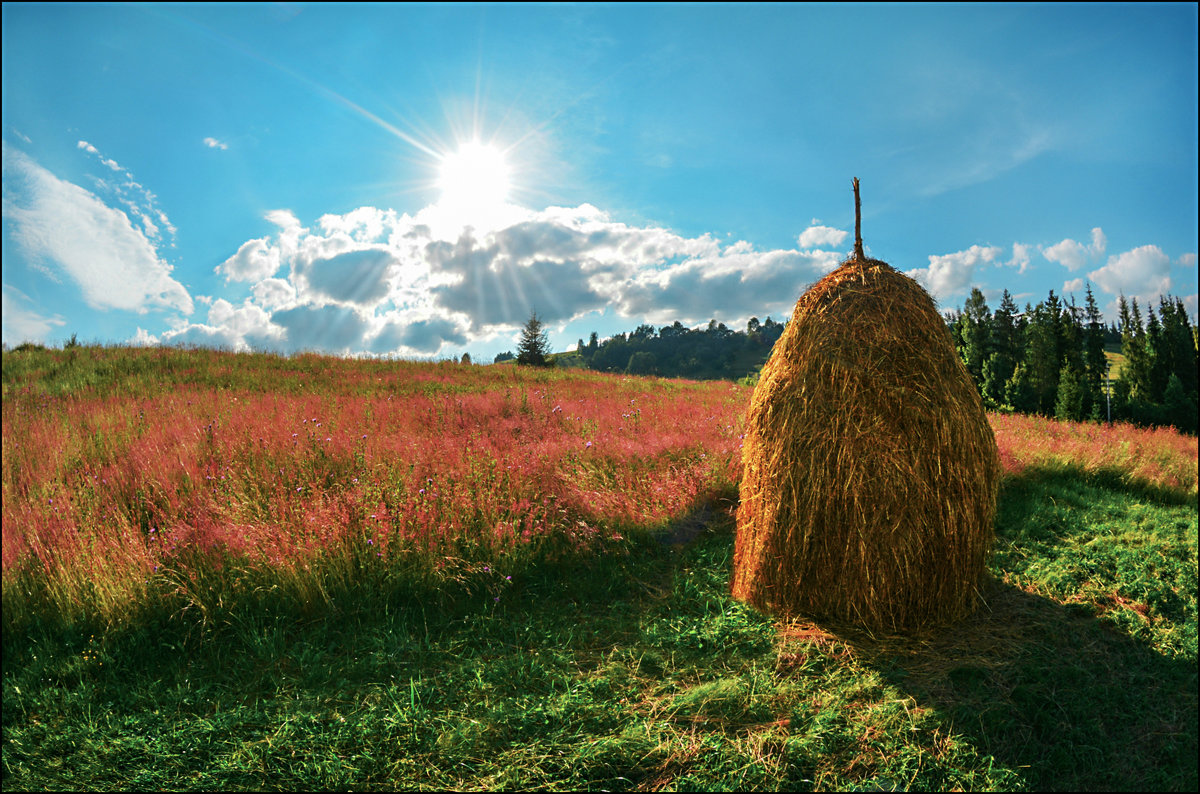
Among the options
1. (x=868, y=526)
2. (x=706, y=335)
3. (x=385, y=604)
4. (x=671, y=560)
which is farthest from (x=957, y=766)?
(x=706, y=335)

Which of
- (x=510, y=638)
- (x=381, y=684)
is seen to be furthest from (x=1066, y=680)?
(x=381, y=684)

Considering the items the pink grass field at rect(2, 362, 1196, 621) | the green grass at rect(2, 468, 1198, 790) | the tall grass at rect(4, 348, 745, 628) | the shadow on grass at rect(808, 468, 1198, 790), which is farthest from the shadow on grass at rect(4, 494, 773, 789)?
the shadow on grass at rect(808, 468, 1198, 790)

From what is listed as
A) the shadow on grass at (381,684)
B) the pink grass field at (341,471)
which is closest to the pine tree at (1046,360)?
the pink grass field at (341,471)

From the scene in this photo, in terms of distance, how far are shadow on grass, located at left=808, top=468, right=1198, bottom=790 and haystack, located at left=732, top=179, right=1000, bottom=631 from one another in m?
0.36

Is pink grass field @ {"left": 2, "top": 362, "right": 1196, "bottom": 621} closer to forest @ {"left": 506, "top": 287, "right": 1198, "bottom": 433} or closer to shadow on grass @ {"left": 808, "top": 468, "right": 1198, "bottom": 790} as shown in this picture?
shadow on grass @ {"left": 808, "top": 468, "right": 1198, "bottom": 790}

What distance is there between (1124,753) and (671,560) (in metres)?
3.58

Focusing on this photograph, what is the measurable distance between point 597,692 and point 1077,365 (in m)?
60.2

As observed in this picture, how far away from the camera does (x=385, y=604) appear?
183 inches

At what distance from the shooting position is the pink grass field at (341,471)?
5164 millimetres

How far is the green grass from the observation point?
123 inches

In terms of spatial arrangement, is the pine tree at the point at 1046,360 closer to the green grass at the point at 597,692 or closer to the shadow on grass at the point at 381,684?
the green grass at the point at 597,692

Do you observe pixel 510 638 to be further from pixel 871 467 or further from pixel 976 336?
pixel 976 336

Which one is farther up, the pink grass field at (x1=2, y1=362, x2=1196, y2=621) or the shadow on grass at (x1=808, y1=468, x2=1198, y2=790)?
the pink grass field at (x1=2, y1=362, x2=1196, y2=621)

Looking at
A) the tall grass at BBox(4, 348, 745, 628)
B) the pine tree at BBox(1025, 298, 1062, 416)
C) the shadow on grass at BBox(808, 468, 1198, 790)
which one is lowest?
the shadow on grass at BBox(808, 468, 1198, 790)
